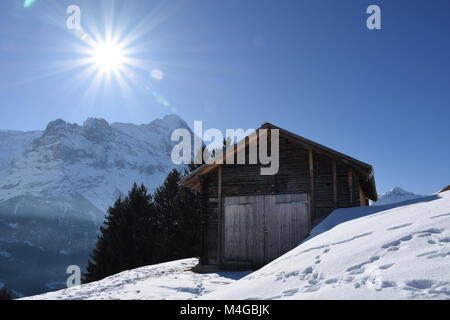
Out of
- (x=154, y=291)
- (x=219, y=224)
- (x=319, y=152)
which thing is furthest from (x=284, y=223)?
(x=154, y=291)

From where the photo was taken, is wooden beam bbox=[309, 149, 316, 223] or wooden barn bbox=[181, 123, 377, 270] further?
wooden beam bbox=[309, 149, 316, 223]

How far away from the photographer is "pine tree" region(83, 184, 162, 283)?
28578 mm

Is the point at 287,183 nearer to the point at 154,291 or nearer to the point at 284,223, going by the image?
the point at 284,223

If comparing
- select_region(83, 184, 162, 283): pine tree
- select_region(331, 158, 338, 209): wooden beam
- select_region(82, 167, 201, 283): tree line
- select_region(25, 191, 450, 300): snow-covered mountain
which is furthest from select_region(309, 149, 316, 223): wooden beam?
select_region(83, 184, 162, 283): pine tree

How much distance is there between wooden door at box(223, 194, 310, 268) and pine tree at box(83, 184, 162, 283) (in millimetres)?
17592

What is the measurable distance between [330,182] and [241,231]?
140 inches

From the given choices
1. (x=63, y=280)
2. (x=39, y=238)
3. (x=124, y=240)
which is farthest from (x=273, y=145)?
(x=39, y=238)

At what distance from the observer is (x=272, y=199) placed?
11609 millimetres

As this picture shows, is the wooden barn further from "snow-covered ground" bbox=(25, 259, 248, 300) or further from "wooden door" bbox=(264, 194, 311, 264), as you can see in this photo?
"snow-covered ground" bbox=(25, 259, 248, 300)

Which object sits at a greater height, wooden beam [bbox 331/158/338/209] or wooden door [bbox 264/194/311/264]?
wooden beam [bbox 331/158/338/209]

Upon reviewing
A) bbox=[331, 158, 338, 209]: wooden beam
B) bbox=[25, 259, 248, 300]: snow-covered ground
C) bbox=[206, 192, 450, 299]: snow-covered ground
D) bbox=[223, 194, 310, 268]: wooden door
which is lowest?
bbox=[25, 259, 248, 300]: snow-covered ground
